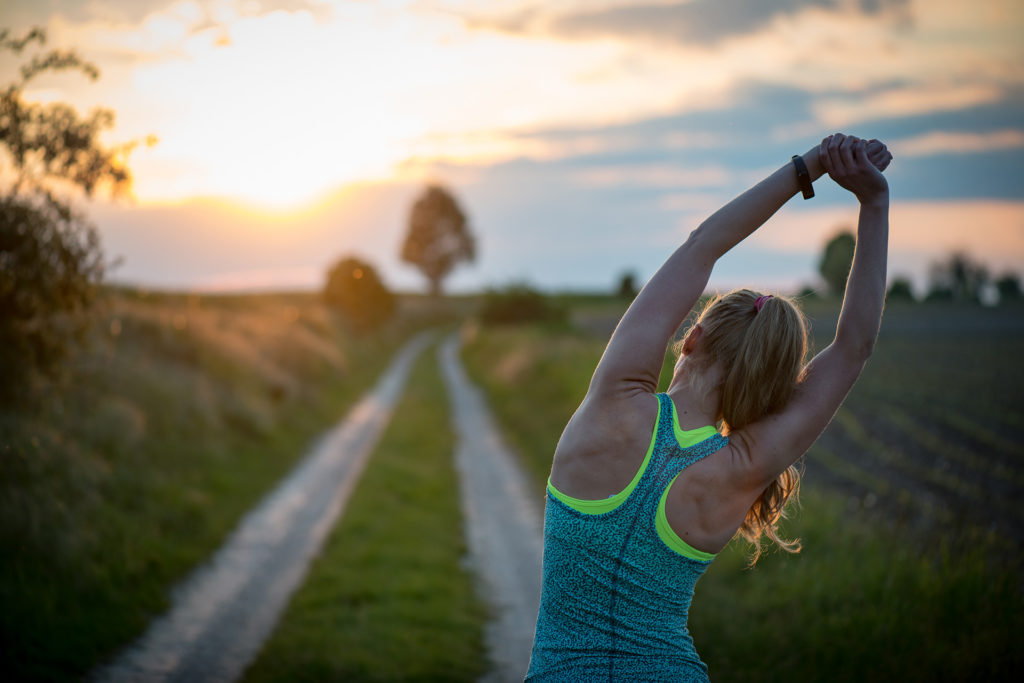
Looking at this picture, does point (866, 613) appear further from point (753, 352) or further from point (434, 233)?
point (434, 233)

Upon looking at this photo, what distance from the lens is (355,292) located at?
38.6 m

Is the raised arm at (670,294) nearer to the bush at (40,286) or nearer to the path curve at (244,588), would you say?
the path curve at (244,588)

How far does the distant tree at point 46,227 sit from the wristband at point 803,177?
6.99 meters

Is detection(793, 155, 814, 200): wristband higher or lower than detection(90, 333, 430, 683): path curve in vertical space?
higher

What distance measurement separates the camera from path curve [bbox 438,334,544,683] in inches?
227

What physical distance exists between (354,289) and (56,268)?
31.9m

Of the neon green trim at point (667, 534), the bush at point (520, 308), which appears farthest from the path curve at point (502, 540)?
the bush at point (520, 308)

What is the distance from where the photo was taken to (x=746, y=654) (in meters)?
5.01

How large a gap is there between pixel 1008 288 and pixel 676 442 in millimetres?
52002

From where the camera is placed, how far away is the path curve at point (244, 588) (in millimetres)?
5109

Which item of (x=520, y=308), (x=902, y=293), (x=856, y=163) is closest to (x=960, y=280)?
(x=902, y=293)

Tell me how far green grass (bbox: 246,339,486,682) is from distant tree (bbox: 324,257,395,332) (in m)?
28.7

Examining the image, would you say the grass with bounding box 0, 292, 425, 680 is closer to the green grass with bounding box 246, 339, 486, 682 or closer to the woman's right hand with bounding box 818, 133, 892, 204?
the green grass with bounding box 246, 339, 486, 682

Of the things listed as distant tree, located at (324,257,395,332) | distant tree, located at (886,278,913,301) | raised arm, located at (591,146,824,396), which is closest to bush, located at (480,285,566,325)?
distant tree, located at (324,257,395,332)
